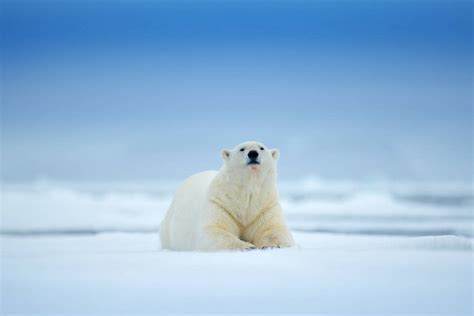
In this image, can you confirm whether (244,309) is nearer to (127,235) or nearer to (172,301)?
(172,301)

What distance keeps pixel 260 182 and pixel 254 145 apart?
11.1 inches

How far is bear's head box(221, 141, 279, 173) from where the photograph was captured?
509cm

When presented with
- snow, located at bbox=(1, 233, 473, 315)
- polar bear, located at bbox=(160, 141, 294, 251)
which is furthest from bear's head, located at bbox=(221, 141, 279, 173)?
snow, located at bbox=(1, 233, 473, 315)

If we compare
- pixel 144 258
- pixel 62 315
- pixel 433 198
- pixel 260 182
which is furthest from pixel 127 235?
pixel 433 198

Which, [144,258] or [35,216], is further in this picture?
[35,216]

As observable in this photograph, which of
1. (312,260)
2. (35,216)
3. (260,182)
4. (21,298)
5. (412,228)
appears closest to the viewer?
(21,298)

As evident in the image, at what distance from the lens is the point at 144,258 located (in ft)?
14.2

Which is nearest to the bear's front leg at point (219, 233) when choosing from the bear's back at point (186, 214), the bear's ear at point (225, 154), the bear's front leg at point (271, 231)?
the bear's front leg at point (271, 231)

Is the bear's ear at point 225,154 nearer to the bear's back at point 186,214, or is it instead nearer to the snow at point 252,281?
the bear's back at point 186,214

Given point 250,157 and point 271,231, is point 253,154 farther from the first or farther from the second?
point 271,231

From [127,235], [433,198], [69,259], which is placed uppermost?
[433,198]

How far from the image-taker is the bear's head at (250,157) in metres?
5.09

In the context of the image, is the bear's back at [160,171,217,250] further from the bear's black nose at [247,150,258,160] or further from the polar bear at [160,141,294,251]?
the bear's black nose at [247,150,258,160]

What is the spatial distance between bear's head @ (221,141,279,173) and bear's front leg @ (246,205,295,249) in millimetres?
348
